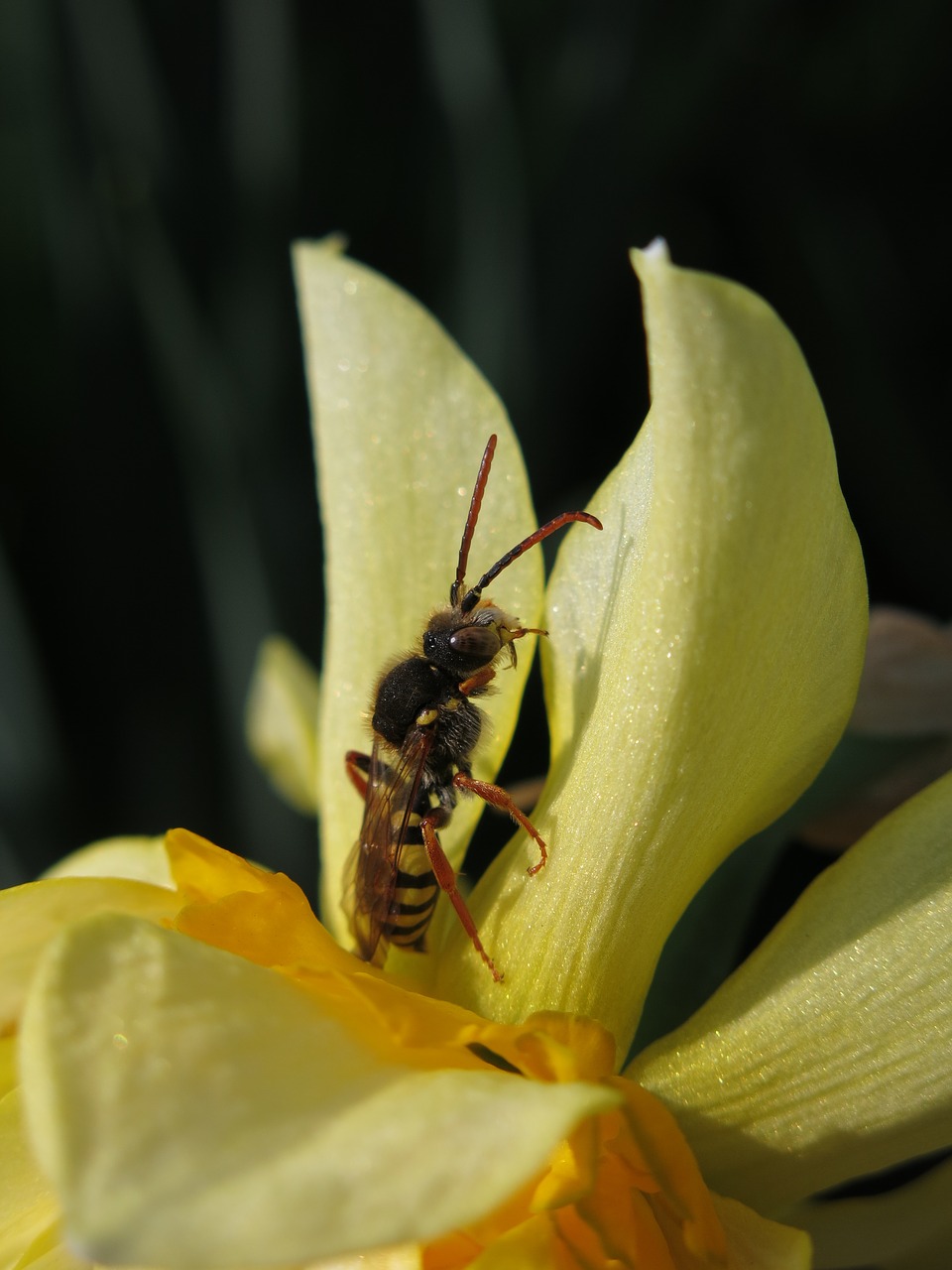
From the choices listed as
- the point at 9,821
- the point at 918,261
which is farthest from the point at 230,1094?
the point at 918,261

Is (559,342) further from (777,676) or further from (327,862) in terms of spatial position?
(777,676)

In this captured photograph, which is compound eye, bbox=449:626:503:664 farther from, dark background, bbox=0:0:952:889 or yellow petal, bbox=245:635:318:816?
dark background, bbox=0:0:952:889

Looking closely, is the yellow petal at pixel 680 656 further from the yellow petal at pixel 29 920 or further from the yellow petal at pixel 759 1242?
the yellow petal at pixel 29 920

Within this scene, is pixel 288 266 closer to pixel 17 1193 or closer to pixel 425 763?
pixel 425 763

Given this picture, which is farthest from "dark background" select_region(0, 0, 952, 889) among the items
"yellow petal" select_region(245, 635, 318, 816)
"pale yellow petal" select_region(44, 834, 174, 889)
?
"pale yellow petal" select_region(44, 834, 174, 889)

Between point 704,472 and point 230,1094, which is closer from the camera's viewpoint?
point 230,1094

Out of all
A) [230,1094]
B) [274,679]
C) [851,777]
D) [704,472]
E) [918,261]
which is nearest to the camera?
[230,1094]

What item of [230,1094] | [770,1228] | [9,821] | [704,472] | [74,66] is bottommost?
[9,821]

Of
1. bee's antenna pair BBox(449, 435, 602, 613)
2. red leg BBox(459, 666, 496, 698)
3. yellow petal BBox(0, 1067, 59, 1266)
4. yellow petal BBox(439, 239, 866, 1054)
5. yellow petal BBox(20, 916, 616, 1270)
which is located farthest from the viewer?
red leg BBox(459, 666, 496, 698)
